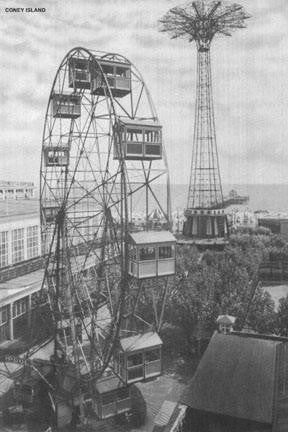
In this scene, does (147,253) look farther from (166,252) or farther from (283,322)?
(283,322)

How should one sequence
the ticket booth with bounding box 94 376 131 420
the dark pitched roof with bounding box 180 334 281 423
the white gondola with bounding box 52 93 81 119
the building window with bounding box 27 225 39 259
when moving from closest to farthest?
the dark pitched roof with bounding box 180 334 281 423 → the ticket booth with bounding box 94 376 131 420 → the white gondola with bounding box 52 93 81 119 → the building window with bounding box 27 225 39 259

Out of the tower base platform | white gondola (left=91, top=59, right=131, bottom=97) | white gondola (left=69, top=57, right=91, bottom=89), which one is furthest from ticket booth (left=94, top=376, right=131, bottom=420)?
the tower base platform

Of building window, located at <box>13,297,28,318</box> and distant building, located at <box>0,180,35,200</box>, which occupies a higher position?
distant building, located at <box>0,180,35,200</box>

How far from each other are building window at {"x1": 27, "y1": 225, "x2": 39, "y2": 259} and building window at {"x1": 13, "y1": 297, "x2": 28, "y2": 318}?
583cm

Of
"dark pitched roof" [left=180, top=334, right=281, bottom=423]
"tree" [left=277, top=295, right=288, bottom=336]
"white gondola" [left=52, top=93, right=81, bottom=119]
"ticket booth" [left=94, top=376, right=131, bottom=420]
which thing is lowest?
"ticket booth" [left=94, top=376, right=131, bottom=420]

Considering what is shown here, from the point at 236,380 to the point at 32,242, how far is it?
26548mm

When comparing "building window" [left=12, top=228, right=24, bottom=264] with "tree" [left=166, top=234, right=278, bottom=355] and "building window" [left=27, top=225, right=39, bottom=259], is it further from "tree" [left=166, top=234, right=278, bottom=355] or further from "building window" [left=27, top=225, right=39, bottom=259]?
"tree" [left=166, top=234, right=278, bottom=355]

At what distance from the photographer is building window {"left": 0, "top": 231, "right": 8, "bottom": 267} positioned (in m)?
34.2

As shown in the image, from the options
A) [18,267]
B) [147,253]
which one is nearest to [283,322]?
[147,253]

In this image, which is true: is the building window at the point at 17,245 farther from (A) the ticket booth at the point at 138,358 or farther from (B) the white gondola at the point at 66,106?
(A) the ticket booth at the point at 138,358

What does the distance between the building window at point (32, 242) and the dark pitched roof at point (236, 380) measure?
76.4 ft

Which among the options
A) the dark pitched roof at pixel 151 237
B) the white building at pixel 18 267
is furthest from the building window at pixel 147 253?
the white building at pixel 18 267

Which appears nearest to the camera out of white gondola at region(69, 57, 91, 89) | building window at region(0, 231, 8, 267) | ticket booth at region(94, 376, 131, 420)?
ticket booth at region(94, 376, 131, 420)

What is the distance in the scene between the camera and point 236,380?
16.6 metres
